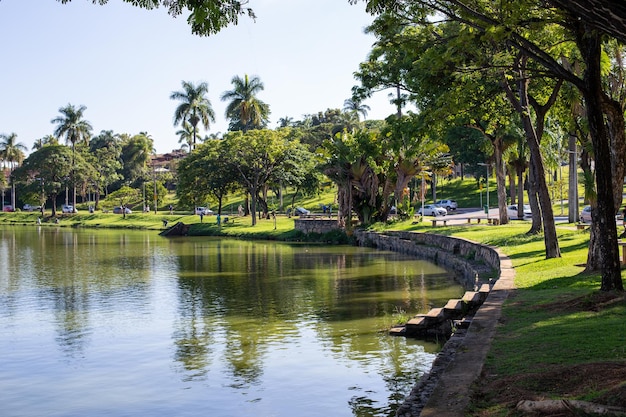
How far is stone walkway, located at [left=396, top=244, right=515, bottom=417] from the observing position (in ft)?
29.9

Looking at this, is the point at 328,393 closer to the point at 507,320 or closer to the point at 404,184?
the point at 507,320

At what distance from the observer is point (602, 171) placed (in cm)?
1523

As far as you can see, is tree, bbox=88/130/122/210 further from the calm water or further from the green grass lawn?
the green grass lawn

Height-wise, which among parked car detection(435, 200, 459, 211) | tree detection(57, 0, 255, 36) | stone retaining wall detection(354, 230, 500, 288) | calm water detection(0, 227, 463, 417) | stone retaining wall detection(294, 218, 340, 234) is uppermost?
tree detection(57, 0, 255, 36)

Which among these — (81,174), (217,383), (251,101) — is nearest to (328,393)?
(217,383)

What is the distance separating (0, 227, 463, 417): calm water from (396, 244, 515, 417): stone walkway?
137 cm

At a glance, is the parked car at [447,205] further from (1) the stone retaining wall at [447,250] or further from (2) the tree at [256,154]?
(1) the stone retaining wall at [447,250]

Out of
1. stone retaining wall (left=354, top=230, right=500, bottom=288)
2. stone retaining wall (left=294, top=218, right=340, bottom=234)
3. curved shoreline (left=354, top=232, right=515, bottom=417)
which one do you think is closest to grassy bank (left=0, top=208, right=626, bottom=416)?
curved shoreline (left=354, top=232, right=515, bottom=417)

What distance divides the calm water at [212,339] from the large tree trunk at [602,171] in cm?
410

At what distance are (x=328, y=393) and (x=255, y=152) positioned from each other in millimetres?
60903

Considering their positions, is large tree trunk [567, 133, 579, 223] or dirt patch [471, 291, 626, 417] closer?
dirt patch [471, 291, 626, 417]

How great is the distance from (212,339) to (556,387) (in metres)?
11.9

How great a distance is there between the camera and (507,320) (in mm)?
14633

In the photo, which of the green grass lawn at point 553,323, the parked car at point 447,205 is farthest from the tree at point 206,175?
the green grass lawn at point 553,323
